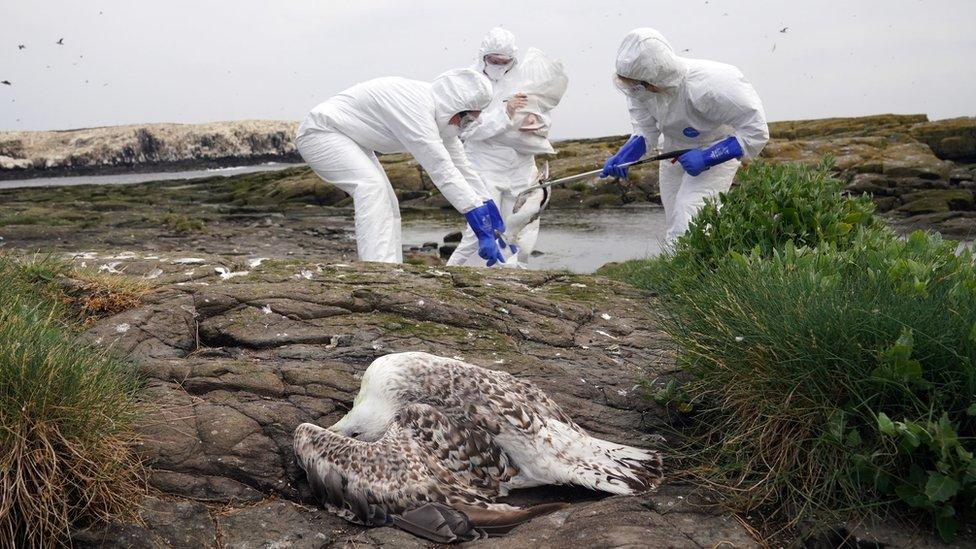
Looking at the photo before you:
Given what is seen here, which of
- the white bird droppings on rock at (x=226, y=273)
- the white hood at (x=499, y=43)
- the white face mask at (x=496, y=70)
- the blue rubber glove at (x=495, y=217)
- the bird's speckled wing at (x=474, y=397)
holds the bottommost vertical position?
the bird's speckled wing at (x=474, y=397)

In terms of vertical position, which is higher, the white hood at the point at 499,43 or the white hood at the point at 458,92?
the white hood at the point at 499,43

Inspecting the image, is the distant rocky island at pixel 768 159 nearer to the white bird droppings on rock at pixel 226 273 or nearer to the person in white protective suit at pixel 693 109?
the person in white protective suit at pixel 693 109

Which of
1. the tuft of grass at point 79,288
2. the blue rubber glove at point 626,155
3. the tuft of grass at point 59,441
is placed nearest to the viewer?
the tuft of grass at point 59,441

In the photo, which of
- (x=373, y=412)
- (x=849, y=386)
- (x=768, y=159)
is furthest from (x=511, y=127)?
(x=768, y=159)

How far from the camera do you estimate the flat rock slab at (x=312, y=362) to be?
3.43 meters

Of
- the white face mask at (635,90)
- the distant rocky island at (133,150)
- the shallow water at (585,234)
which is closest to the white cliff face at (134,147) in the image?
the distant rocky island at (133,150)

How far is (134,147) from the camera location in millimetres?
46438

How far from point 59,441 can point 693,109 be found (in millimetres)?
6989

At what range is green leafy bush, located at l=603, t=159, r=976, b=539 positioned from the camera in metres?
3.16

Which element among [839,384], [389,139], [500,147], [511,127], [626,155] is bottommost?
[839,384]

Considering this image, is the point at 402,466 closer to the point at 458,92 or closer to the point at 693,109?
the point at 458,92

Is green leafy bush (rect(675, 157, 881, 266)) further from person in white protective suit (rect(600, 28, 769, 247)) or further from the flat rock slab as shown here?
person in white protective suit (rect(600, 28, 769, 247))

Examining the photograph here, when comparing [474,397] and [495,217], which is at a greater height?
[495,217]

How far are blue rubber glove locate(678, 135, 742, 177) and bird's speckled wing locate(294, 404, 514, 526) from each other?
5420 millimetres
